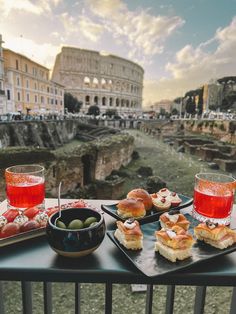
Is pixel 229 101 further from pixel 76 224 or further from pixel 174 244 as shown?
pixel 76 224

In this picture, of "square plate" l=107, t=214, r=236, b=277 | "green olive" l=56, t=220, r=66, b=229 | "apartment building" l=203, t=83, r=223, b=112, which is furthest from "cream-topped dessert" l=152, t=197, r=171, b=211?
"apartment building" l=203, t=83, r=223, b=112

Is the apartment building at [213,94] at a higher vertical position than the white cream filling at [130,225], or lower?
higher

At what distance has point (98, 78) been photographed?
239 feet

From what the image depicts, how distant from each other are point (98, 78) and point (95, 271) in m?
76.3

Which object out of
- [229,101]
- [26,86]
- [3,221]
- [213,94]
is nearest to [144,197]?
[3,221]

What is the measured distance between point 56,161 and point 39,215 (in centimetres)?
867

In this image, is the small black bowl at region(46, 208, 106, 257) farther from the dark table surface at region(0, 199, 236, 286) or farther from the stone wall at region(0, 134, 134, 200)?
the stone wall at region(0, 134, 134, 200)

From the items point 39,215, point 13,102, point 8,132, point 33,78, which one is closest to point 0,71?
point 13,102

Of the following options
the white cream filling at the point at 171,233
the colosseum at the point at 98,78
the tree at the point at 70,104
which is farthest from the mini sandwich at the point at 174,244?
the colosseum at the point at 98,78

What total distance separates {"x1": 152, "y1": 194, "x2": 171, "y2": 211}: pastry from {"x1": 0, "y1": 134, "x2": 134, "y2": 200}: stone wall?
7.47 m

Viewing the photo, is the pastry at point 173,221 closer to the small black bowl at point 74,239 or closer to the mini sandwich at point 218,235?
the mini sandwich at point 218,235

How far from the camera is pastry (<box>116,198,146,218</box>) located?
1.23 m

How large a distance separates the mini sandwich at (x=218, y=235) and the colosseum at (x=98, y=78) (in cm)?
6535

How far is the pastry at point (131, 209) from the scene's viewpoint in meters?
1.23
